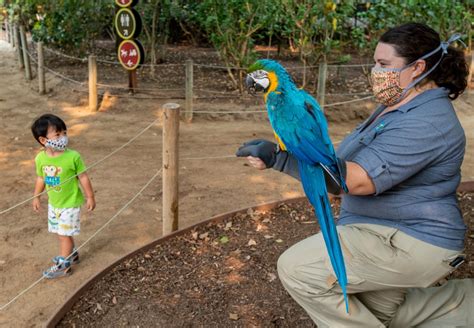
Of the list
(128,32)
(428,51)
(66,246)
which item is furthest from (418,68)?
(128,32)

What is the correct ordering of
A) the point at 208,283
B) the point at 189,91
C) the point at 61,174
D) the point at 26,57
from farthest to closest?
the point at 26,57 → the point at 189,91 → the point at 61,174 → the point at 208,283

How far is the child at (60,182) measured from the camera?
3.15 m

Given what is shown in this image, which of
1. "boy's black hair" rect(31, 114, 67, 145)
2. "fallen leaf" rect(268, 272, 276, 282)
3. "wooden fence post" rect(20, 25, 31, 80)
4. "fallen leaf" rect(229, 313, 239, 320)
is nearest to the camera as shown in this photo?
"fallen leaf" rect(229, 313, 239, 320)

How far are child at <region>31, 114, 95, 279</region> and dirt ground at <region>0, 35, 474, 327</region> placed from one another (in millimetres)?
226

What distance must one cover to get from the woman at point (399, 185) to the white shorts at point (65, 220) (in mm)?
1935

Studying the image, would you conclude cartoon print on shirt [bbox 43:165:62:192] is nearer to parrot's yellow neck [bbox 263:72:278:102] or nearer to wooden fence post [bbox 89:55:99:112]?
parrot's yellow neck [bbox 263:72:278:102]

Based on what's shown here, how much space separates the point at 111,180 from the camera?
5027mm

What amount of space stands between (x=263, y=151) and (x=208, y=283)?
4.48 ft

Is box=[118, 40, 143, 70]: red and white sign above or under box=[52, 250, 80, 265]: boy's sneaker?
above

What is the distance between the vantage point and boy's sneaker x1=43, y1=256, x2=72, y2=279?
3.36m

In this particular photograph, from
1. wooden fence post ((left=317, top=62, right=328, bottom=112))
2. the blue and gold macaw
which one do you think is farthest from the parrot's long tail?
wooden fence post ((left=317, top=62, right=328, bottom=112))

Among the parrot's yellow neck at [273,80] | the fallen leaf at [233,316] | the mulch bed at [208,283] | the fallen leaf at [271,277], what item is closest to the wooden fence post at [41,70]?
the mulch bed at [208,283]

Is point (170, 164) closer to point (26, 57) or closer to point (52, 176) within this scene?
point (52, 176)

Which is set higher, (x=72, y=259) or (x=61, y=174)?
(x=61, y=174)
